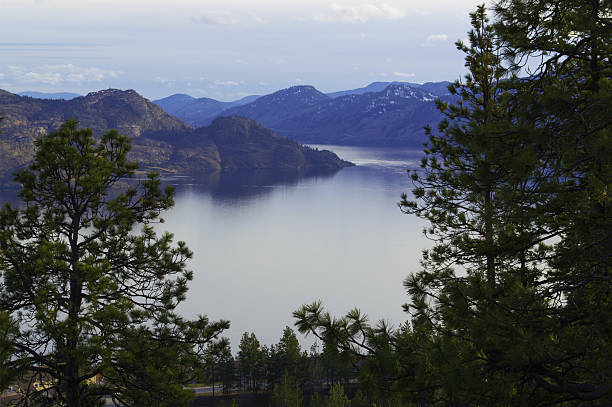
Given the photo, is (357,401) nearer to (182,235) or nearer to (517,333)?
(517,333)

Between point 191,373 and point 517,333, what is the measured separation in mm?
6298

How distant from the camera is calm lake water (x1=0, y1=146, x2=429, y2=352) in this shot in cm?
6306

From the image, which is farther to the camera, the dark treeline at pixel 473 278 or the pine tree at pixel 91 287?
Result: the pine tree at pixel 91 287

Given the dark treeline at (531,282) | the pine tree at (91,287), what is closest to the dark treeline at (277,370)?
the pine tree at (91,287)

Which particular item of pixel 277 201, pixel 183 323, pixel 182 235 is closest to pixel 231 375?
pixel 183 323

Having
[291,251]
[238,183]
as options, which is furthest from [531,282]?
[238,183]

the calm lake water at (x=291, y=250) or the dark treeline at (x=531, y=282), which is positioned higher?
the dark treeline at (x=531, y=282)

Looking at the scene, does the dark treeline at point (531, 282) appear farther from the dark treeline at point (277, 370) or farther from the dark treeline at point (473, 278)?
the dark treeline at point (277, 370)

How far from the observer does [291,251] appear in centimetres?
8775

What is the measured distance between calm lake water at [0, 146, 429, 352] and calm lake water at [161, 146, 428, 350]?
0.14 m

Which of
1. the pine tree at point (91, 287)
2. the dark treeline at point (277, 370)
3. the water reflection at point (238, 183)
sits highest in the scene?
the pine tree at point (91, 287)

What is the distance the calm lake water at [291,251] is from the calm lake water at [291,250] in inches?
5.5

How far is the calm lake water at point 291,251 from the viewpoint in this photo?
6322 cm

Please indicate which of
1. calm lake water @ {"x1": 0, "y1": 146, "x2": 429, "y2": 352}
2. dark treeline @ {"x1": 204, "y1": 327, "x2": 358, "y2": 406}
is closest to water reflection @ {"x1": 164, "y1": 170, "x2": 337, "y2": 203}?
calm lake water @ {"x1": 0, "y1": 146, "x2": 429, "y2": 352}
